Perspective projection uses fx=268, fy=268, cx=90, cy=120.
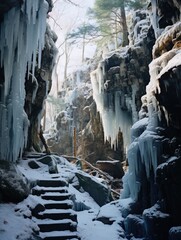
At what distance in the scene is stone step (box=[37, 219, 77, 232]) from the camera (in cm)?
739

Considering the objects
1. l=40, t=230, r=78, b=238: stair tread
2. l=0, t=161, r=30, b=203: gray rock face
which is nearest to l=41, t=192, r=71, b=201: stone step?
l=0, t=161, r=30, b=203: gray rock face

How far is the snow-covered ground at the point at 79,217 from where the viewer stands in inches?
253

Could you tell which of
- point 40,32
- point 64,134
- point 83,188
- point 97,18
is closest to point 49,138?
point 64,134

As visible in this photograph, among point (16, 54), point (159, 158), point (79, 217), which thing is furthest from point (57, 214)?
point (16, 54)

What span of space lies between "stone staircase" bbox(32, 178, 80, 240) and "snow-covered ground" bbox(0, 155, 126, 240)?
0.28m

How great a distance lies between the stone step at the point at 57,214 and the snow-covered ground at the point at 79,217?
1.13 feet

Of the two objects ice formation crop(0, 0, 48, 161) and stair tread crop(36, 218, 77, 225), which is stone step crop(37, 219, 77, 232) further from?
ice formation crop(0, 0, 48, 161)

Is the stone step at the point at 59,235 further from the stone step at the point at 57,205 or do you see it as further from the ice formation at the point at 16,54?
the ice formation at the point at 16,54

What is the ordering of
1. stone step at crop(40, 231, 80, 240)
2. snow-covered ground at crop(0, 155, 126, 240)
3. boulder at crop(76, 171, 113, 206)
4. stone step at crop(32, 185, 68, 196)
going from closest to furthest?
1. snow-covered ground at crop(0, 155, 126, 240)
2. stone step at crop(40, 231, 80, 240)
3. stone step at crop(32, 185, 68, 196)
4. boulder at crop(76, 171, 113, 206)

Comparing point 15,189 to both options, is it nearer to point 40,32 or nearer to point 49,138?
point 40,32

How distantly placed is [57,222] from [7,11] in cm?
563

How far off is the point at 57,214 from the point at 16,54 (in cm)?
470

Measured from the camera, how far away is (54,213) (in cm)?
791

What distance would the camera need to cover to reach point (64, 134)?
24297mm
